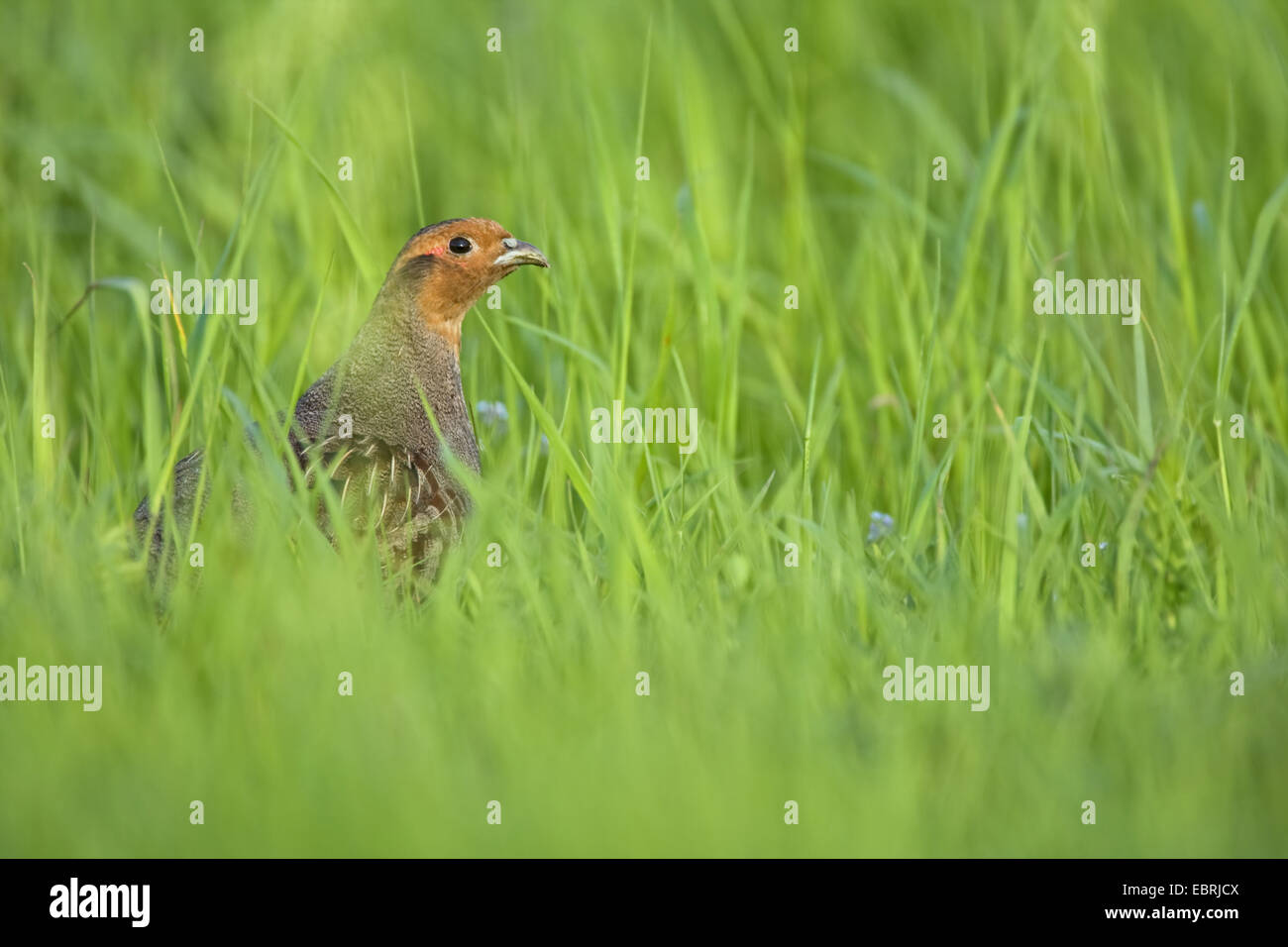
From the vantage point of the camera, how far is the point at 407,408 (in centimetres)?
483

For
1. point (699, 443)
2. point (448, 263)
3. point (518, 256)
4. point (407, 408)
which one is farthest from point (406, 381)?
point (699, 443)

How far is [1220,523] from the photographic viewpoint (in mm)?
3840

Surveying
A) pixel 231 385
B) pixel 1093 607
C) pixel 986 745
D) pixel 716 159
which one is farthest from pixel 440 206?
pixel 986 745

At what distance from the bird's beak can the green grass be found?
0.20 meters

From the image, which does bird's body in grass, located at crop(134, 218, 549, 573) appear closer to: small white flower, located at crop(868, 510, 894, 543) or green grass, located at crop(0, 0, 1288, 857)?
green grass, located at crop(0, 0, 1288, 857)

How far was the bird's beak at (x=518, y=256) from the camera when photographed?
197 inches

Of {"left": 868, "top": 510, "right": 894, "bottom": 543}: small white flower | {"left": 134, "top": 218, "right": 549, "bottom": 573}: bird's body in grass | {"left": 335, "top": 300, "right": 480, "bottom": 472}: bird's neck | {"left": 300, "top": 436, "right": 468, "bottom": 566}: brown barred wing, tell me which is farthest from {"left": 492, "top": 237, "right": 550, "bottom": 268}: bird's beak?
{"left": 868, "top": 510, "right": 894, "bottom": 543}: small white flower

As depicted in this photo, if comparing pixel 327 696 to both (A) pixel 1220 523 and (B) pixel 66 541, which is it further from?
(A) pixel 1220 523

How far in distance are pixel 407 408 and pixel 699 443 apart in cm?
98

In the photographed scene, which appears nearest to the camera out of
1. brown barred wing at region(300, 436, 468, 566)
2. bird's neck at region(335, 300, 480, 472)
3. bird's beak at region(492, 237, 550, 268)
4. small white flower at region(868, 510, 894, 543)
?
brown barred wing at region(300, 436, 468, 566)

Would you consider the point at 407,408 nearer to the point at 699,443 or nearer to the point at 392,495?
the point at 392,495

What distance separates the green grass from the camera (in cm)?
299

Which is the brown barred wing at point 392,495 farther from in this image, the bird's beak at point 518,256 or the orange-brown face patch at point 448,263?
the bird's beak at point 518,256

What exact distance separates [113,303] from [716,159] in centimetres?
283
